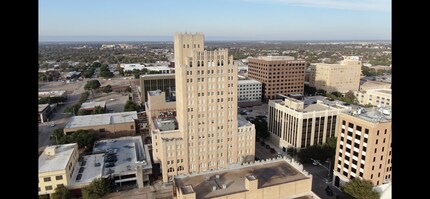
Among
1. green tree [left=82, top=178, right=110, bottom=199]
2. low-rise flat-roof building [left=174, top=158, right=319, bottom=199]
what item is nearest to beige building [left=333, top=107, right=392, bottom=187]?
low-rise flat-roof building [left=174, top=158, right=319, bottom=199]

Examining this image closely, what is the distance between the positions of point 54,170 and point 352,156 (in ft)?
141

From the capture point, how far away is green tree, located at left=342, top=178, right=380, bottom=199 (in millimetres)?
36375

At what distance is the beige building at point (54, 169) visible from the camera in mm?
40250

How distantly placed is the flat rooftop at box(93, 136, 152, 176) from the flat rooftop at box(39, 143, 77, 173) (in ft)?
19.3

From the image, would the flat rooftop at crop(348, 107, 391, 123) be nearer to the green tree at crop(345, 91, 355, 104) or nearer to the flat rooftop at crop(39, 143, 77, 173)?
the flat rooftop at crop(39, 143, 77, 173)

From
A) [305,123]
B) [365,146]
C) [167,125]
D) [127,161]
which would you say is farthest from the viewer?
[305,123]

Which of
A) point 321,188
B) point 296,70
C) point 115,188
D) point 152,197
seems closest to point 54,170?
point 115,188

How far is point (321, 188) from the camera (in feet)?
144

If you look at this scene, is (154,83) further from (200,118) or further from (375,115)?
(375,115)

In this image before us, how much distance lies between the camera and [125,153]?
2053 inches

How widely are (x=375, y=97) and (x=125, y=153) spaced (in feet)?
236

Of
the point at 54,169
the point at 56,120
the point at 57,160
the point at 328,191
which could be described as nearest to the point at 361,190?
the point at 328,191

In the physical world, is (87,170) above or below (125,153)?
below
